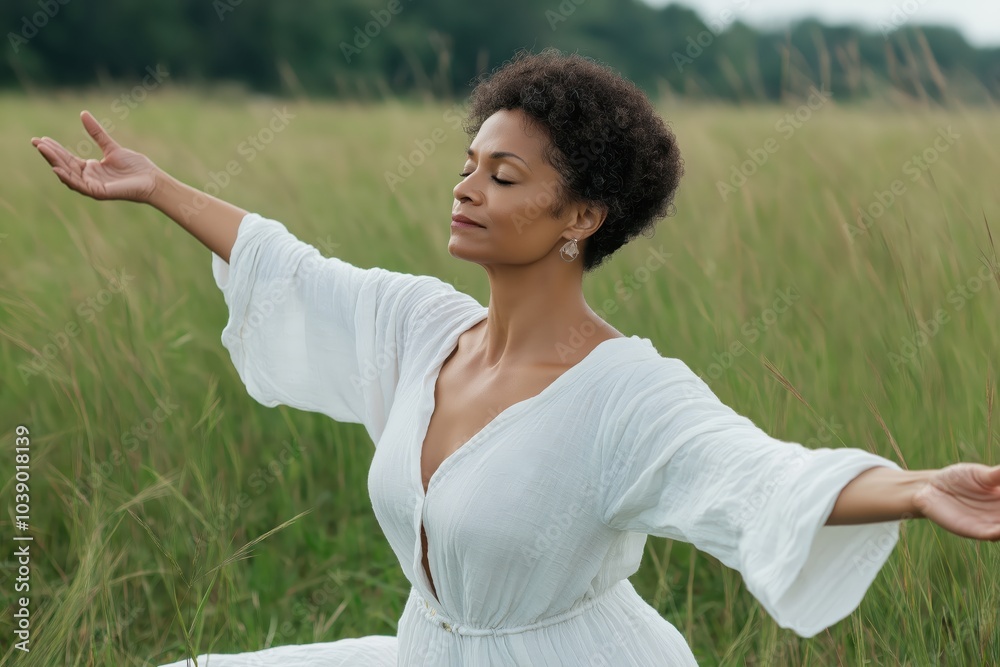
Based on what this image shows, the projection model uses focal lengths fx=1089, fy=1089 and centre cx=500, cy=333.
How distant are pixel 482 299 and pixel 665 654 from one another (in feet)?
6.64

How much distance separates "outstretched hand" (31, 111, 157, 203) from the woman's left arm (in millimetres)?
1594

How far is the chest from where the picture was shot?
1902 mm

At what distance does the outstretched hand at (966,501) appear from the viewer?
1248 millimetres

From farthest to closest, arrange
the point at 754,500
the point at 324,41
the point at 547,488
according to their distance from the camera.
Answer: the point at 324,41, the point at 547,488, the point at 754,500

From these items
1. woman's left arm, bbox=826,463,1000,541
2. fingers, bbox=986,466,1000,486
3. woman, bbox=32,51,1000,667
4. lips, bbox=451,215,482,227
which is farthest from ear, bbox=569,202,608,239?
fingers, bbox=986,466,1000,486

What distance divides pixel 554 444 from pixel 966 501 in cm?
68

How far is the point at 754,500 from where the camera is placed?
146 cm

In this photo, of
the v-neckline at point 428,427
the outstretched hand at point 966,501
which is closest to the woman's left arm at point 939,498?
the outstretched hand at point 966,501

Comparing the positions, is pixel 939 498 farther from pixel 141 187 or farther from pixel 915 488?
pixel 141 187

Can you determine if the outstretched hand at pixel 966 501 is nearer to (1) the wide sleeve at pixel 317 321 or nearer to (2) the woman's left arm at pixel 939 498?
(2) the woman's left arm at pixel 939 498

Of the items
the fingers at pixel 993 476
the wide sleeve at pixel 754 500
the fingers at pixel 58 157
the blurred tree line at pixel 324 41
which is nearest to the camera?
the fingers at pixel 993 476

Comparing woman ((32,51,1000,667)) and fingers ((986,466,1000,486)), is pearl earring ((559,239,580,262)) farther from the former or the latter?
fingers ((986,466,1000,486))

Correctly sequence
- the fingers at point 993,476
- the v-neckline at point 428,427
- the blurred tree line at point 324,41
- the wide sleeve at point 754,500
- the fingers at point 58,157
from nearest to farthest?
1. the fingers at point 993,476
2. the wide sleeve at point 754,500
3. the v-neckline at point 428,427
4. the fingers at point 58,157
5. the blurred tree line at point 324,41

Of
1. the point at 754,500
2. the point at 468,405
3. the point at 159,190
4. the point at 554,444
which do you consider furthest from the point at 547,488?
the point at 159,190
